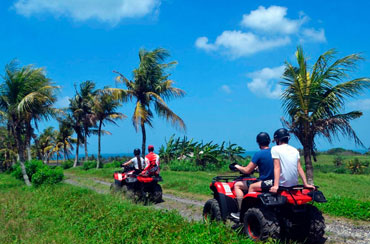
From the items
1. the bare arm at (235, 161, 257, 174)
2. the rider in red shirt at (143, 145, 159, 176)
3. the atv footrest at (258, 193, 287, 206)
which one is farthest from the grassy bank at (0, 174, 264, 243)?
the rider in red shirt at (143, 145, 159, 176)

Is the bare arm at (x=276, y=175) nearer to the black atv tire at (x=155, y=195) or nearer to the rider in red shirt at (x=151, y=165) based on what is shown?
the rider in red shirt at (x=151, y=165)

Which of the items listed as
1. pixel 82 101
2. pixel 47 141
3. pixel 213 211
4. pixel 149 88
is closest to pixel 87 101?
pixel 82 101

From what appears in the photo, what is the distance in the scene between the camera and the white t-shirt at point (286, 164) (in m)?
5.07

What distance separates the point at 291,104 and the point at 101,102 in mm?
20657

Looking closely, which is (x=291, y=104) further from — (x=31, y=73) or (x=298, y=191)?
(x=31, y=73)

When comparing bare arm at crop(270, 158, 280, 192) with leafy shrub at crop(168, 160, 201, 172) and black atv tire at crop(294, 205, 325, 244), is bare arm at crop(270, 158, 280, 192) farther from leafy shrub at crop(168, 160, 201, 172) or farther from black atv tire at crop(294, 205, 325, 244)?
leafy shrub at crop(168, 160, 201, 172)

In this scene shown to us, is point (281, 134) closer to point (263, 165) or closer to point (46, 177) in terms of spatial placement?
point (263, 165)

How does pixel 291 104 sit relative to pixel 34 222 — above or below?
above

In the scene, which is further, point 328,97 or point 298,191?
point 328,97

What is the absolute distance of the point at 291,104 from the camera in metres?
11.4

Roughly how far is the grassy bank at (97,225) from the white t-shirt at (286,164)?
3.73 ft

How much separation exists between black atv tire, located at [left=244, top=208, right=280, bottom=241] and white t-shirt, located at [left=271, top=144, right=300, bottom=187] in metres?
0.57

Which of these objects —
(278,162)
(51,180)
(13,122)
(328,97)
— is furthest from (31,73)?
(278,162)

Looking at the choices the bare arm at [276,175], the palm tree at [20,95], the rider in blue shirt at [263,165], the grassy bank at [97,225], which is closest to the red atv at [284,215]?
the bare arm at [276,175]
